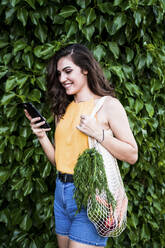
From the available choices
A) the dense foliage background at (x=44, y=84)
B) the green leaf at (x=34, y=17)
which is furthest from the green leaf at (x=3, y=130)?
the green leaf at (x=34, y=17)

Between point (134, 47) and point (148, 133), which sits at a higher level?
point (134, 47)

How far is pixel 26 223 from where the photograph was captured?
2334mm

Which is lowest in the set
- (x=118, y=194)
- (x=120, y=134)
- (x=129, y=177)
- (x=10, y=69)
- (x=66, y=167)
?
(x=129, y=177)

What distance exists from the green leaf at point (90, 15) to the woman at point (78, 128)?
1.73ft

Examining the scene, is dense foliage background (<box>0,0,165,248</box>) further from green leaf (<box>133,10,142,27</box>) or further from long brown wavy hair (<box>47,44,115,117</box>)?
long brown wavy hair (<box>47,44,115,117</box>)

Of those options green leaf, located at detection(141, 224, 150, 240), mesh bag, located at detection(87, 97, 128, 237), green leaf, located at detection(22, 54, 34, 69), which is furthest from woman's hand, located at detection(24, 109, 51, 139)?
green leaf, located at detection(141, 224, 150, 240)

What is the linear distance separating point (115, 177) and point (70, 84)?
0.54 m

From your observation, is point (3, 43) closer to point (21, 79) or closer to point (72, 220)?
point (21, 79)

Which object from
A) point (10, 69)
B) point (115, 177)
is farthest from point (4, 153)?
point (115, 177)

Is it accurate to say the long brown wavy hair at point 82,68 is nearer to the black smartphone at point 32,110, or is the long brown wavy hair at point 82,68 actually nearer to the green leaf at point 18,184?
the black smartphone at point 32,110

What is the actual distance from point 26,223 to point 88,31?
4.85ft

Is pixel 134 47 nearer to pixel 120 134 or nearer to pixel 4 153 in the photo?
pixel 120 134

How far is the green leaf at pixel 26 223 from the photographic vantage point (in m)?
2.33

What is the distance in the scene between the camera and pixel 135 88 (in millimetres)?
2295
